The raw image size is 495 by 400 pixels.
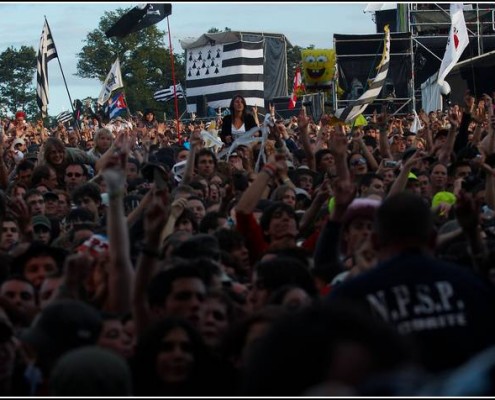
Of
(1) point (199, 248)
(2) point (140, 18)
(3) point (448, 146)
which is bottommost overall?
(1) point (199, 248)

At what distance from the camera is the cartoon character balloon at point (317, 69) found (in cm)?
2931

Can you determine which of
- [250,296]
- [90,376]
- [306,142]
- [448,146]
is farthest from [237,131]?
[90,376]

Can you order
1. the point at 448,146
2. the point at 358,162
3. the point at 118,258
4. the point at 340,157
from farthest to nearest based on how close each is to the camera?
the point at 448,146
the point at 358,162
the point at 340,157
the point at 118,258

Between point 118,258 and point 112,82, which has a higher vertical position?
point 112,82

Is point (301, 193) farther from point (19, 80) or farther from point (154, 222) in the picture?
point (19, 80)

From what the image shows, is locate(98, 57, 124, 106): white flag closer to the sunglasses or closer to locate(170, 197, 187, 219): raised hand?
the sunglasses

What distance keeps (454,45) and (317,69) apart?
7324 millimetres

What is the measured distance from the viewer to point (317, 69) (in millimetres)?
29531

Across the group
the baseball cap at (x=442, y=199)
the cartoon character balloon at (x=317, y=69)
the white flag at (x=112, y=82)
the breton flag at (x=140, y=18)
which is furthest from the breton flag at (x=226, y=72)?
the baseball cap at (x=442, y=199)

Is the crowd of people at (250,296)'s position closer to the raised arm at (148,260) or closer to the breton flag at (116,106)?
the raised arm at (148,260)

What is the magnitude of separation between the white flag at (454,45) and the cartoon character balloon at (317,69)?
6172mm

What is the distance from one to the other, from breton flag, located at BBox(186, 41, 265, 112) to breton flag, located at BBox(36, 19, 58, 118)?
7.06 meters

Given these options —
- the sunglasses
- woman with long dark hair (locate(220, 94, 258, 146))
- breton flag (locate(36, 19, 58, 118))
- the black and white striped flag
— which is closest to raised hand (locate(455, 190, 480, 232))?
the sunglasses

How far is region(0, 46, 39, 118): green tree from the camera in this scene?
70.1 meters
